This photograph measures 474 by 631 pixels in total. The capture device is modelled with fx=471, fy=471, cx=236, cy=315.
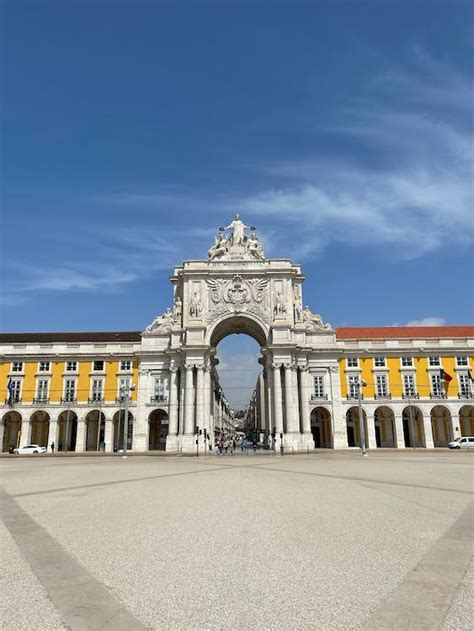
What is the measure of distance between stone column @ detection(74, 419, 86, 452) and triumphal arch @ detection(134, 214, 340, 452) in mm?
6804

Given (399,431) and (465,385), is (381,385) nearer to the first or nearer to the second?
(399,431)

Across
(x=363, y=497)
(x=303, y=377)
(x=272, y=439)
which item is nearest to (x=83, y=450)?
(x=272, y=439)

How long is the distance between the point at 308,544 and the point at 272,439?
49.4 metres

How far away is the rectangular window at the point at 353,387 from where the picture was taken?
62419 mm

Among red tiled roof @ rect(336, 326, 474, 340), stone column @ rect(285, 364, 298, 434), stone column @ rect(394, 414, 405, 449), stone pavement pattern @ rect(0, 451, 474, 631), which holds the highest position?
red tiled roof @ rect(336, 326, 474, 340)

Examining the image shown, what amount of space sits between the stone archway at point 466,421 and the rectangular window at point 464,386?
115 inches

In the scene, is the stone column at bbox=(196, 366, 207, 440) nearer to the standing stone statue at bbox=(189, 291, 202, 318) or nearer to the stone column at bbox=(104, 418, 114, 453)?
the standing stone statue at bbox=(189, 291, 202, 318)

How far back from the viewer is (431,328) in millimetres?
69812

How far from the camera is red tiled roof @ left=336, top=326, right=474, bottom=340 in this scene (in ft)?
219

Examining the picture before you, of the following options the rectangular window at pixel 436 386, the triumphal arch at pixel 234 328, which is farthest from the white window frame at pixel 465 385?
the triumphal arch at pixel 234 328

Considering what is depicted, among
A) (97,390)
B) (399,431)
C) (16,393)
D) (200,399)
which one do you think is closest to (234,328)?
(200,399)

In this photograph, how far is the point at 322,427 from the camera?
67875 mm

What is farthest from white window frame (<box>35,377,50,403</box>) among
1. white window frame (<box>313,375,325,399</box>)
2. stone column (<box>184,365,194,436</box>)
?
white window frame (<box>313,375,325,399</box>)

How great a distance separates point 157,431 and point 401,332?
39102 millimetres
